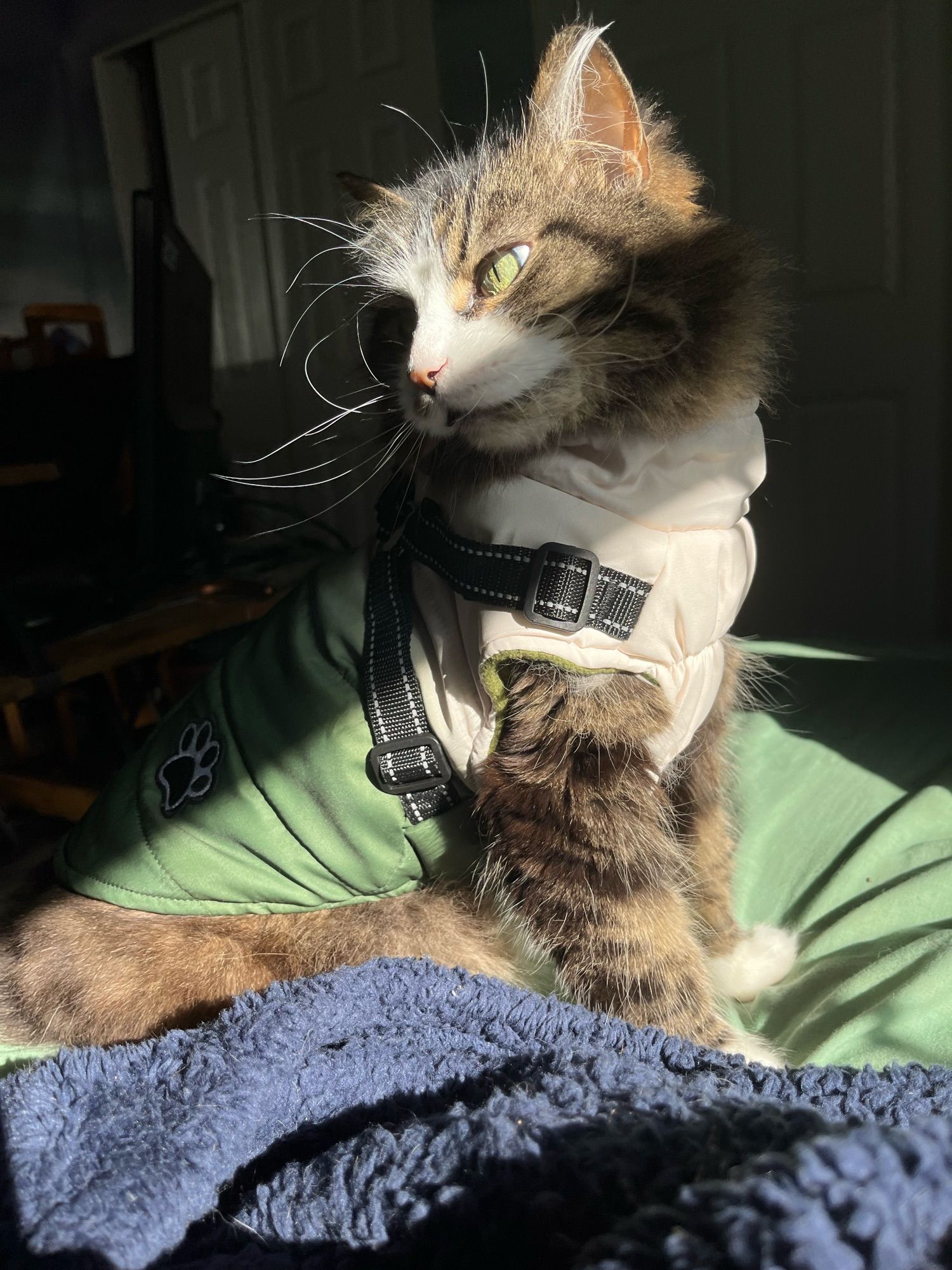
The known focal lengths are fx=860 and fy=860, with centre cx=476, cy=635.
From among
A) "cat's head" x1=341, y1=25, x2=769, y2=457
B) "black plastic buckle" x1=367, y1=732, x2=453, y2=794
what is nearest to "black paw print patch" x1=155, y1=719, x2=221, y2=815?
"black plastic buckle" x1=367, y1=732, x2=453, y2=794

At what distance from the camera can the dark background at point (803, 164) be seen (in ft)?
6.47

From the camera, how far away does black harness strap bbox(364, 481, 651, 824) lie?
0.82 metres

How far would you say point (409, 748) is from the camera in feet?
2.97

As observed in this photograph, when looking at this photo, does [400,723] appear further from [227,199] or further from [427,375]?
[227,199]

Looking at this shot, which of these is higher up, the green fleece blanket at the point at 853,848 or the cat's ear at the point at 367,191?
the cat's ear at the point at 367,191

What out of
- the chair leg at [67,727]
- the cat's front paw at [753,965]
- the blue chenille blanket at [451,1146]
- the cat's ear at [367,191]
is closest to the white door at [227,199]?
the chair leg at [67,727]

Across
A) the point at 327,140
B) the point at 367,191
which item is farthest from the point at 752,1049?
the point at 327,140

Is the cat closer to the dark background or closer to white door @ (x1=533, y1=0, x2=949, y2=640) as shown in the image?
the dark background

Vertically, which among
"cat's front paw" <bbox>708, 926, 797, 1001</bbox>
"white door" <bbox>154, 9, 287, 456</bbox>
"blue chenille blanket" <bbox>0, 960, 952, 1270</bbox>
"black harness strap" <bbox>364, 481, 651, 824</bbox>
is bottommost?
"cat's front paw" <bbox>708, 926, 797, 1001</bbox>

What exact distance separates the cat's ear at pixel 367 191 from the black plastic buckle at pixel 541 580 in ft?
1.84

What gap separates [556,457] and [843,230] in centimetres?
164

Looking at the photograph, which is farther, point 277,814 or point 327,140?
point 327,140

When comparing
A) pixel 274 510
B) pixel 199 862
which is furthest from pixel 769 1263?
pixel 274 510

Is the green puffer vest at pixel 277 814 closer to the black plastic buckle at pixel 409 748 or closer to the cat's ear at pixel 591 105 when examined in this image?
the black plastic buckle at pixel 409 748
